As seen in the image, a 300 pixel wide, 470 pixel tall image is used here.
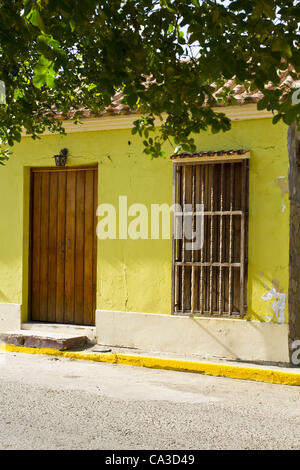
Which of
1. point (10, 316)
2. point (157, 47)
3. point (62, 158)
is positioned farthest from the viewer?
point (10, 316)

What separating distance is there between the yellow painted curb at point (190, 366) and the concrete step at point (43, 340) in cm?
8

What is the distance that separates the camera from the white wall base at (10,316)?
959cm

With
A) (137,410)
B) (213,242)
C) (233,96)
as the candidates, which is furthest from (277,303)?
(137,410)

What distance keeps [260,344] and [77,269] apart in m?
3.02

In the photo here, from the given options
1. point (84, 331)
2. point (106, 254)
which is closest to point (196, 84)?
point (106, 254)

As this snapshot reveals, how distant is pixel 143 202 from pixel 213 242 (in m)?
1.21

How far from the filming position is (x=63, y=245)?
31.1ft

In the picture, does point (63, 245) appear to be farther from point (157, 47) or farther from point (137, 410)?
point (157, 47)

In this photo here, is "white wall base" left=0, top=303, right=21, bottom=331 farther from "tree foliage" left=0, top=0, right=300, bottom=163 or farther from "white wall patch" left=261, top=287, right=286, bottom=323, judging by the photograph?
"tree foliage" left=0, top=0, right=300, bottom=163

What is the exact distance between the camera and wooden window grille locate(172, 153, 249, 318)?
7.90m

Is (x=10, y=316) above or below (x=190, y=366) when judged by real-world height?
above

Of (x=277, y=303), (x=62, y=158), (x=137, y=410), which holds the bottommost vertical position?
(x=137, y=410)

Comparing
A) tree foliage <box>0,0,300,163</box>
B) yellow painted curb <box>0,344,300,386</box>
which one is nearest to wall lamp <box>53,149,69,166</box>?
yellow painted curb <box>0,344,300,386</box>

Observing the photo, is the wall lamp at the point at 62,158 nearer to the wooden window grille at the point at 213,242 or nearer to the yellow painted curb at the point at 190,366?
the wooden window grille at the point at 213,242
